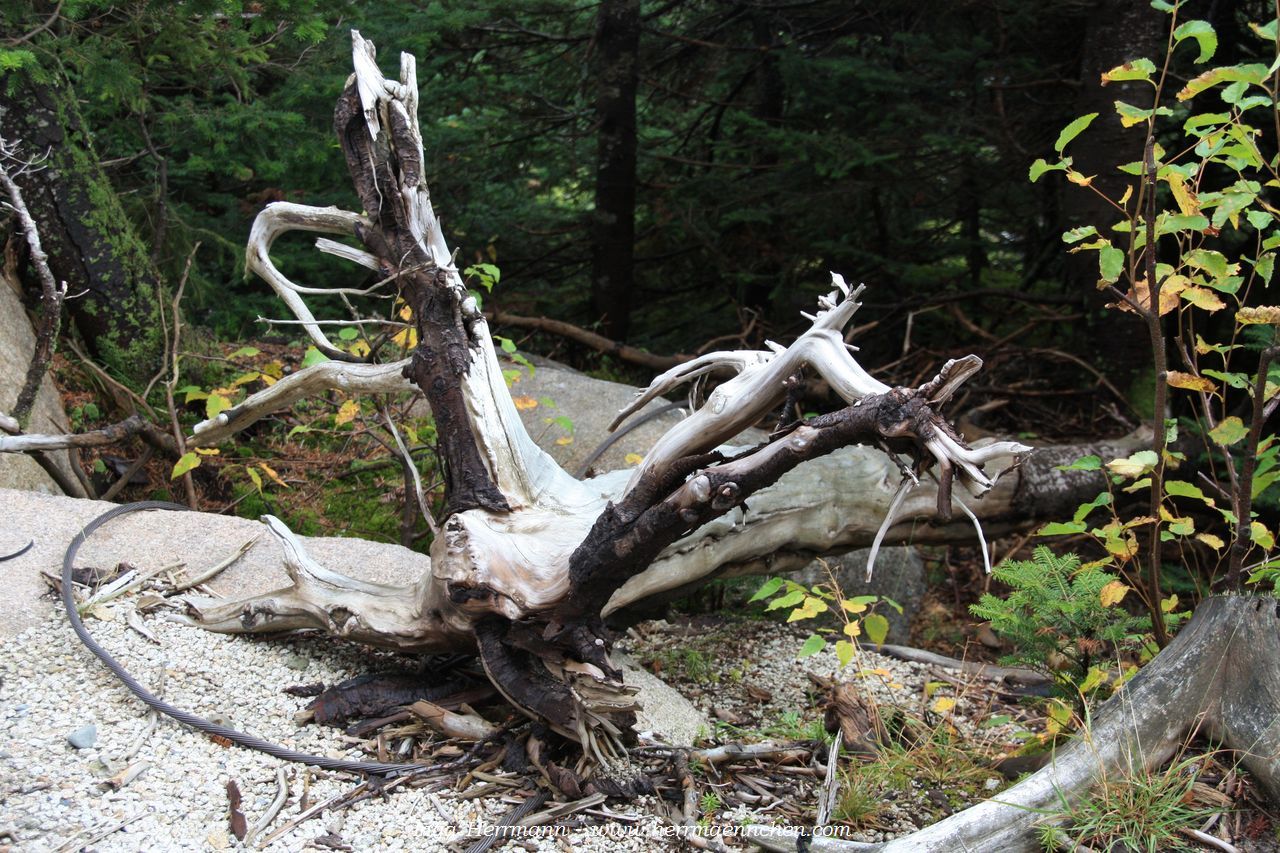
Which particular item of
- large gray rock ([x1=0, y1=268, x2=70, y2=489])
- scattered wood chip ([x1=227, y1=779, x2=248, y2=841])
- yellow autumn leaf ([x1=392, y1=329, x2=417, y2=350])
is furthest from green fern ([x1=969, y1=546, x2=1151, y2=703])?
large gray rock ([x1=0, y1=268, x2=70, y2=489])

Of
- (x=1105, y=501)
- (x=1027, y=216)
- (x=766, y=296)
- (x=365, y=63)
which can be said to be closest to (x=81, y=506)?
(x=365, y=63)

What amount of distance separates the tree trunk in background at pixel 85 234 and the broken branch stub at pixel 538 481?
1.66 metres

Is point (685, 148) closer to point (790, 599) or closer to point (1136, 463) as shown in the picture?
point (790, 599)

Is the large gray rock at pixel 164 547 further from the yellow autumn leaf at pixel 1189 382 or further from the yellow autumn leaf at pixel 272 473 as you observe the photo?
the yellow autumn leaf at pixel 1189 382

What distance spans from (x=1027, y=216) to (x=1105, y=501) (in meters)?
4.80

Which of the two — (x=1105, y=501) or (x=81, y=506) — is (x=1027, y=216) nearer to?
(x=1105, y=501)

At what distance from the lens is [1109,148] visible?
5.61m

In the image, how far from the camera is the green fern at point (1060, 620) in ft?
10.5

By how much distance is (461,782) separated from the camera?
10.1 ft

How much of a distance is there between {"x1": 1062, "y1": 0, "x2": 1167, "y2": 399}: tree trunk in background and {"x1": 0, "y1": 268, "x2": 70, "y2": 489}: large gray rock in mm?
5485

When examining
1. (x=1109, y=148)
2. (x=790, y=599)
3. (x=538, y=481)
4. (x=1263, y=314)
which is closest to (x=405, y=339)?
(x=538, y=481)

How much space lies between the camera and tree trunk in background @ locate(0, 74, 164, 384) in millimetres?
5266

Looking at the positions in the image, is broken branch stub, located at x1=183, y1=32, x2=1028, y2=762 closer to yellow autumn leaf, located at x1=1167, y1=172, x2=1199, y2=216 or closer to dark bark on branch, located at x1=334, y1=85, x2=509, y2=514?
dark bark on branch, located at x1=334, y1=85, x2=509, y2=514

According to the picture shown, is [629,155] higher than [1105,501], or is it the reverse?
[629,155]
